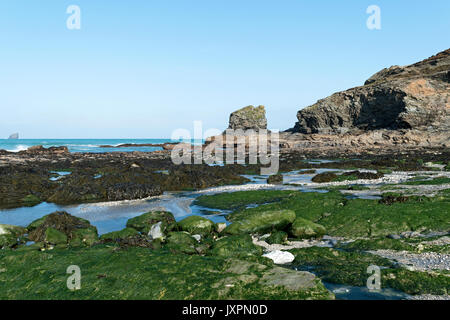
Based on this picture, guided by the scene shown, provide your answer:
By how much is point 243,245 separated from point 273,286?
347 cm

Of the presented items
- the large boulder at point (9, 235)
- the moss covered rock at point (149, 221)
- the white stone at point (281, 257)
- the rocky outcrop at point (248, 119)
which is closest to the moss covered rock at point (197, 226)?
the moss covered rock at point (149, 221)

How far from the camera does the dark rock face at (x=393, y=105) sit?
58219 mm

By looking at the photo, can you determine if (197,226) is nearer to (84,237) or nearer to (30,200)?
(84,237)

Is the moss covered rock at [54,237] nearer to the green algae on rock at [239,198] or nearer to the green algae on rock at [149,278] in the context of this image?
the green algae on rock at [149,278]

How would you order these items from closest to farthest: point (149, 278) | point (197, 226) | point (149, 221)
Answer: point (149, 278), point (197, 226), point (149, 221)

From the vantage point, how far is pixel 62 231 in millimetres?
11602

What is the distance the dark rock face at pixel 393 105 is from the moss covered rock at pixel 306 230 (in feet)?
189

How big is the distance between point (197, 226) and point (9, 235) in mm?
6461

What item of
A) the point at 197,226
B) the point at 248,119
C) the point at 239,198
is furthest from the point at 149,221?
the point at 248,119

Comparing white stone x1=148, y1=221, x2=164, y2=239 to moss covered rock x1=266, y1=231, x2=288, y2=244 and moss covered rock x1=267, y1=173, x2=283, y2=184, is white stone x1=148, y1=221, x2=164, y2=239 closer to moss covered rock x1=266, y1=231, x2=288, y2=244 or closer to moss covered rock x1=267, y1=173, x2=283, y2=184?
moss covered rock x1=266, y1=231, x2=288, y2=244

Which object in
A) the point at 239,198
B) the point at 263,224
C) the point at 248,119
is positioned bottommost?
the point at 239,198

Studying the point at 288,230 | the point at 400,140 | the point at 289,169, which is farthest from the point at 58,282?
the point at 400,140

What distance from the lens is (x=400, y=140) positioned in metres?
57.7

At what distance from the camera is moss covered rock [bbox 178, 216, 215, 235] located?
38.0ft
